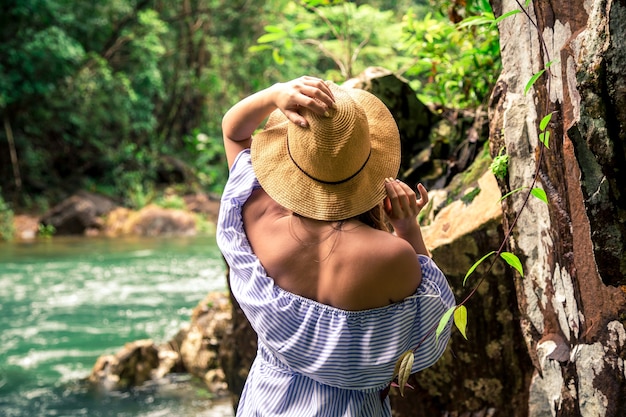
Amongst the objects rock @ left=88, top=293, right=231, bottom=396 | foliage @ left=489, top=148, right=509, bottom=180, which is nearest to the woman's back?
foliage @ left=489, top=148, right=509, bottom=180

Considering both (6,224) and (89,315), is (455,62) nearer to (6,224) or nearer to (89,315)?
(89,315)

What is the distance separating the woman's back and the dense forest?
9927mm

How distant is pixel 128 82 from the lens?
1695 centimetres

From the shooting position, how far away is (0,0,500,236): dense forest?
1529 centimetres

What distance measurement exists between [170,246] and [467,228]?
36.1 ft

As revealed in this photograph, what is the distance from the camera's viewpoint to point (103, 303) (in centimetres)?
831

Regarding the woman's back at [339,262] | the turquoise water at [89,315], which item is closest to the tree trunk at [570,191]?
the woman's back at [339,262]

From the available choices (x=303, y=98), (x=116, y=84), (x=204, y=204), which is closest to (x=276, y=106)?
(x=303, y=98)

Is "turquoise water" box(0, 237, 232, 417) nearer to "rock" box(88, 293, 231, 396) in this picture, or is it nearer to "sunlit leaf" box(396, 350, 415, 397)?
"rock" box(88, 293, 231, 396)

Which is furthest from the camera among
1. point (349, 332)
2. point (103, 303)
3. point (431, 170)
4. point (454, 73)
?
point (103, 303)

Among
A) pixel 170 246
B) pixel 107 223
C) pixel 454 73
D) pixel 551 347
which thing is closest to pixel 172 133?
pixel 107 223

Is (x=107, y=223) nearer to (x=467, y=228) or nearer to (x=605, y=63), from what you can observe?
(x=467, y=228)

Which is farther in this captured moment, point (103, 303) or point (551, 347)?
point (103, 303)

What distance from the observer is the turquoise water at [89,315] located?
5.13 meters
